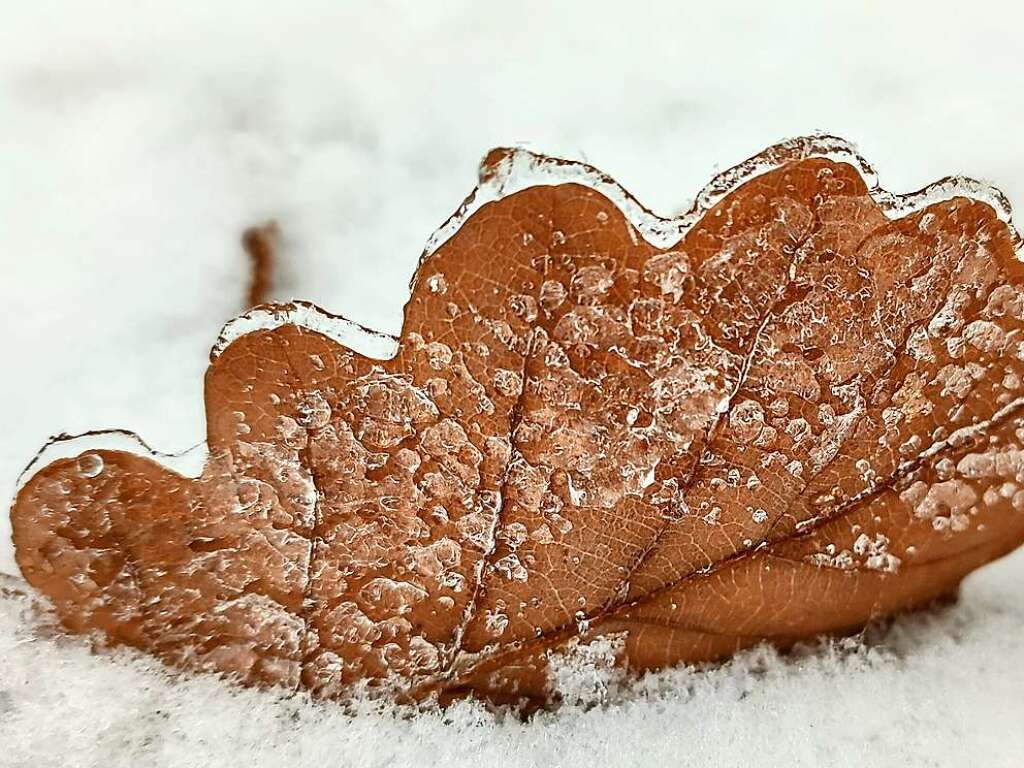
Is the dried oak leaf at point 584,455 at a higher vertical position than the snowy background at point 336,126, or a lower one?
lower

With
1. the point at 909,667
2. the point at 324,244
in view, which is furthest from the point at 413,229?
the point at 909,667

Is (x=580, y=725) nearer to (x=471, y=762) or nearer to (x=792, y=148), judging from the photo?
(x=471, y=762)

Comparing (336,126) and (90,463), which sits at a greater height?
(336,126)

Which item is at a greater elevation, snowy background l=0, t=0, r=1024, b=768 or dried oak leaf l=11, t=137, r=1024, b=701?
snowy background l=0, t=0, r=1024, b=768

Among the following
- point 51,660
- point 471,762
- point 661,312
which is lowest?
point 471,762
